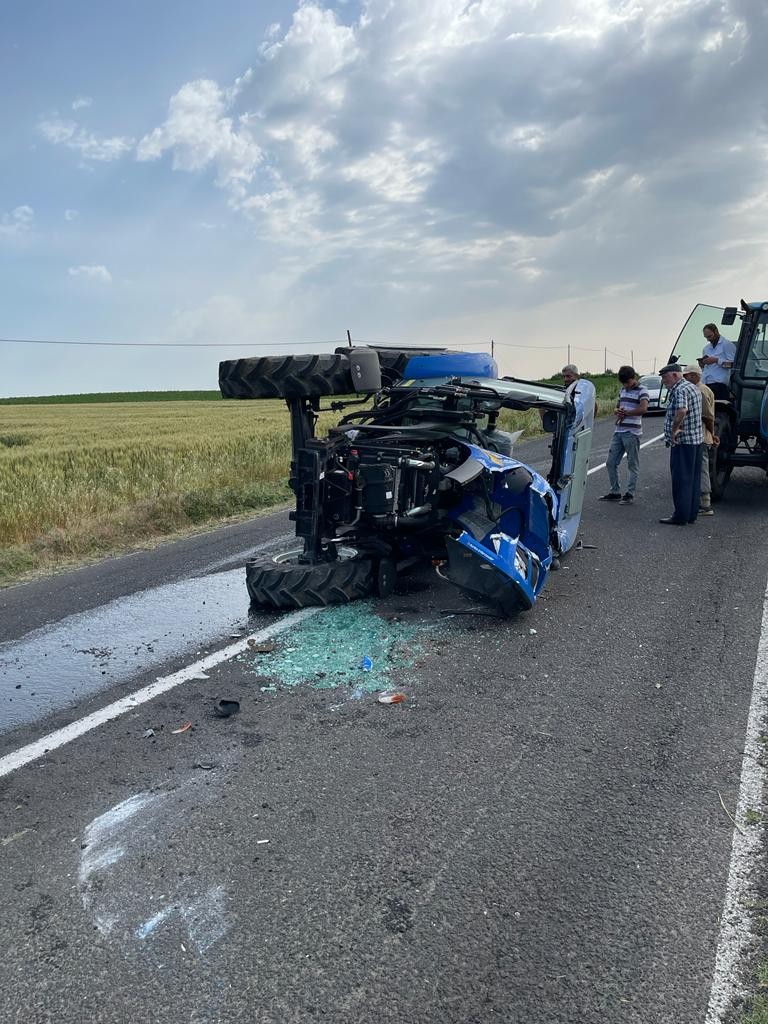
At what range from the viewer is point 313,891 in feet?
9.57

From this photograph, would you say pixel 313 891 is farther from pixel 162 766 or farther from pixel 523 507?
pixel 523 507

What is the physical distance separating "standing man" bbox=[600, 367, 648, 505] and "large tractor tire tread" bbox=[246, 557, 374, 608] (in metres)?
5.66

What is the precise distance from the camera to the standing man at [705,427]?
968cm

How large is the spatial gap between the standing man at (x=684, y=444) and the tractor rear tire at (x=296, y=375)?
4.71 meters

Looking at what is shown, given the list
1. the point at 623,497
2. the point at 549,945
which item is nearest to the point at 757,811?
the point at 549,945

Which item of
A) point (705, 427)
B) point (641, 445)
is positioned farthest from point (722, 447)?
point (641, 445)

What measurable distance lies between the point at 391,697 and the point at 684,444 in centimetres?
623

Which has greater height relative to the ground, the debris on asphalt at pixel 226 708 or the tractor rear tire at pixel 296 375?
the tractor rear tire at pixel 296 375

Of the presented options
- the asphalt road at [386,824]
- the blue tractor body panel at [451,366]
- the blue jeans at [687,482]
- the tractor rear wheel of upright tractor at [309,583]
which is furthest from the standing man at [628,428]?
the tractor rear wheel of upright tractor at [309,583]

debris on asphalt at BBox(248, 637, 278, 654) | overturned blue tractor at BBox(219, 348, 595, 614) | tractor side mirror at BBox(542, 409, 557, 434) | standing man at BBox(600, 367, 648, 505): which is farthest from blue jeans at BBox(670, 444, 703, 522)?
debris on asphalt at BBox(248, 637, 278, 654)

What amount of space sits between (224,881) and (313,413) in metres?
4.11

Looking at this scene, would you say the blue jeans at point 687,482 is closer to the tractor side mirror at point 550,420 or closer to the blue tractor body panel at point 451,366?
the tractor side mirror at point 550,420

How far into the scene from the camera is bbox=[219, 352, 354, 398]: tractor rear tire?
6.22 metres

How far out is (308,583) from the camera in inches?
241
